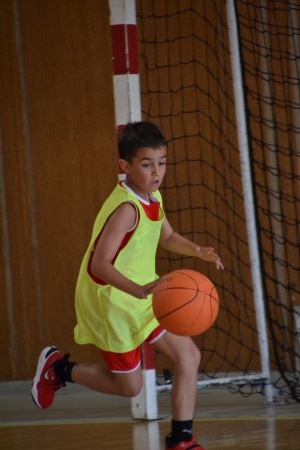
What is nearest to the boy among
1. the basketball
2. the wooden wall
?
the basketball

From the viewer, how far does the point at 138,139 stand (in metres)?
3.04

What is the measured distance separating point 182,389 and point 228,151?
2332 mm

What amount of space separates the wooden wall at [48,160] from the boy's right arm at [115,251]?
2.22m

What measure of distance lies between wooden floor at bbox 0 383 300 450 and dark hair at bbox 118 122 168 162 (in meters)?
1.25

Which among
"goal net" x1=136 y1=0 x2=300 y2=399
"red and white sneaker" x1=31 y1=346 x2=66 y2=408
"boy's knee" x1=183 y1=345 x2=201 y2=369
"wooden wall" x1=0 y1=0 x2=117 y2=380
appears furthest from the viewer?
"wooden wall" x1=0 y1=0 x2=117 y2=380

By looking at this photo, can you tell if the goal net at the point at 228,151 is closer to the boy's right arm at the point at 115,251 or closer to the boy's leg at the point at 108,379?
the boy's leg at the point at 108,379

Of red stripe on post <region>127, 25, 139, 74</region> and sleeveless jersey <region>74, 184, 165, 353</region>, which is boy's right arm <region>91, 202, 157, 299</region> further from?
red stripe on post <region>127, 25, 139, 74</region>

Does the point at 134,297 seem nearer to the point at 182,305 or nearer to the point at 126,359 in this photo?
the point at 126,359

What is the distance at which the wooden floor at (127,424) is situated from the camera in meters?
3.11

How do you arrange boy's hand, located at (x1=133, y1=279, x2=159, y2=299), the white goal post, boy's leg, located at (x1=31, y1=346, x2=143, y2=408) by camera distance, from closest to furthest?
boy's hand, located at (x1=133, y1=279, x2=159, y2=299) → boy's leg, located at (x1=31, y1=346, x2=143, y2=408) → the white goal post

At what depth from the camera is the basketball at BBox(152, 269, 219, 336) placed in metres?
2.69

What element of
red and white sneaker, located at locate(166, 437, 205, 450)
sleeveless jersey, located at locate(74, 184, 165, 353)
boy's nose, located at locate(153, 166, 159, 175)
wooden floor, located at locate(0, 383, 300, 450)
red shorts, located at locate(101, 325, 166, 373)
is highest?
boy's nose, located at locate(153, 166, 159, 175)

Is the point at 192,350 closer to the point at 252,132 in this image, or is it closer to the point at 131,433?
the point at 131,433

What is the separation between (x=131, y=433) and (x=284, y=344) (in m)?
Result: 1.60
